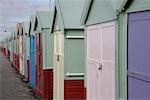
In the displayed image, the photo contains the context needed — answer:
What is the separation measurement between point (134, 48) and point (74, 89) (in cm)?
494

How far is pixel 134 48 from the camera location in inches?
203

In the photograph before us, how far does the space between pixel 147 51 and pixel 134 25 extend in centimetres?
55

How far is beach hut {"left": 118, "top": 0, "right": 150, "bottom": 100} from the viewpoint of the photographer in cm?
478

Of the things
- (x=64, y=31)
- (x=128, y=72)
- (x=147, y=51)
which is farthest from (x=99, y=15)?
(x=64, y=31)

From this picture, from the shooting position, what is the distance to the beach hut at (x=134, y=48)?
478 cm

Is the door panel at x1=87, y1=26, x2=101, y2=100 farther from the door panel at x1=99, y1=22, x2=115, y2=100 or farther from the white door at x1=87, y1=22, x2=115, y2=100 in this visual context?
the door panel at x1=99, y1=22, x2=115, y2=100

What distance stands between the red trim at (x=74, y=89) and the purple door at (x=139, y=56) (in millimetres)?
4504

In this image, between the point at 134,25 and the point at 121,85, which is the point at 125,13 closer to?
→ the point at 134,25

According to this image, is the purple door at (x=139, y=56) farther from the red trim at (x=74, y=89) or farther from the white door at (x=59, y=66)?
the white door at (x=59, y=66)

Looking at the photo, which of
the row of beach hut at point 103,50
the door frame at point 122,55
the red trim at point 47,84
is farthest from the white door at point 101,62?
the red trim at point 47,84

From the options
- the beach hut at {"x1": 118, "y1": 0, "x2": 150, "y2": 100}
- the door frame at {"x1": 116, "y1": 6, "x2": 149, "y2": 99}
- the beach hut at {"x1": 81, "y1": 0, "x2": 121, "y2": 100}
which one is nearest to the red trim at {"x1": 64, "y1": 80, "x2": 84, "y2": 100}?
the beach hut at {"x1": 81, "y1": 0, "x2": 121, "y2": 100}

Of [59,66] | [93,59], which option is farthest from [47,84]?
[93,59]

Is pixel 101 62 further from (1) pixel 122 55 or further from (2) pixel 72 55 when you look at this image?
(2) pixel 72 55

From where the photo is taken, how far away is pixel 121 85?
18.7 feet
